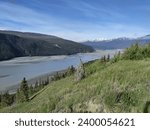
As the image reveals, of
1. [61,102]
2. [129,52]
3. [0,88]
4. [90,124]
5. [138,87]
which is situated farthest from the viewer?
[0,88]

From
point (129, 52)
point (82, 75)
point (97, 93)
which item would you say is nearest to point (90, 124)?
point (97, 93)

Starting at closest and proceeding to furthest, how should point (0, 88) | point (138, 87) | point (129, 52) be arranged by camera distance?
point (138, 87)
point (129, 52)
point (0, 88)

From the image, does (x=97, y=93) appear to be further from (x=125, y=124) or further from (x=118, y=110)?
(x=125, y=124)

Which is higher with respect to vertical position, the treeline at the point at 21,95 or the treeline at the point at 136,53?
the treeline at the point at 136,53

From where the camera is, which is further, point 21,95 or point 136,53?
point 21,95

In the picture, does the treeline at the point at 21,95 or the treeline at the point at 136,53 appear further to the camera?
the treeline at the point at 21,95

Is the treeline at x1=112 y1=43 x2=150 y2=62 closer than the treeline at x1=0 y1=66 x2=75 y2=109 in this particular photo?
Yes

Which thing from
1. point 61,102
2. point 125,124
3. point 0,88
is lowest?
point 0,88

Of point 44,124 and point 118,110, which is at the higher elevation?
point 44,124

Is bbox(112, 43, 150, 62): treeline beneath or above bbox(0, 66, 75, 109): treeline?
above

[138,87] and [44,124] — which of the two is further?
[138,87]

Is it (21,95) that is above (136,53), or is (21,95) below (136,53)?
below
